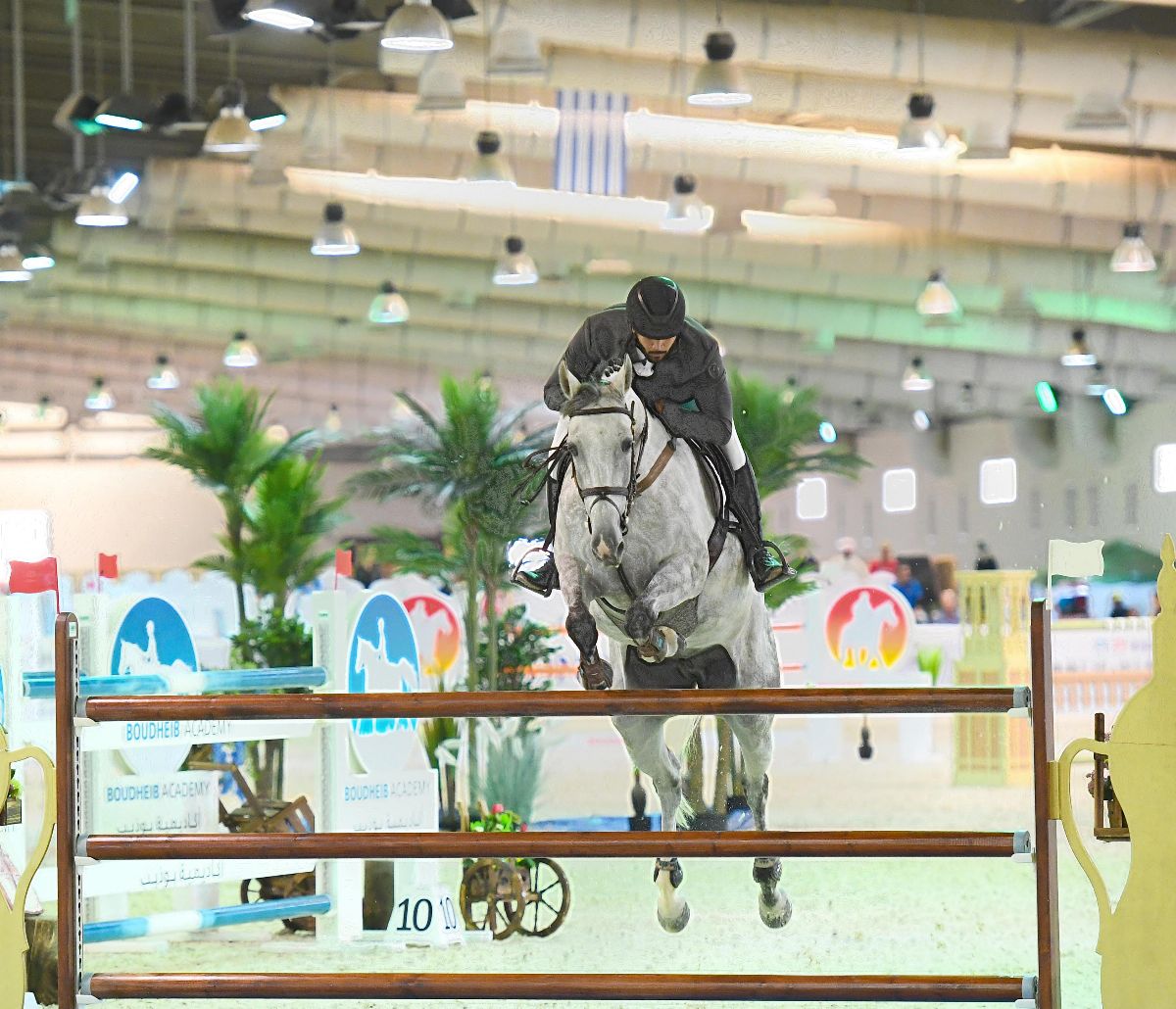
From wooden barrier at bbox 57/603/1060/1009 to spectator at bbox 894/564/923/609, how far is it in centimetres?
1483

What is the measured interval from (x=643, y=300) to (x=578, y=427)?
0.45 metres

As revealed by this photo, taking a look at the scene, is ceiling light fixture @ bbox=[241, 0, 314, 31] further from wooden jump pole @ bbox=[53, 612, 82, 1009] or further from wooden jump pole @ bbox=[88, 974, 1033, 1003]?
wooden jump pole @ bbox=[88, 974, 1033, 1003]

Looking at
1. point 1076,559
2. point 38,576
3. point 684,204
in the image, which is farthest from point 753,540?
point 684,204

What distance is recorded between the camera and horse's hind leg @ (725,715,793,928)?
4191 mm

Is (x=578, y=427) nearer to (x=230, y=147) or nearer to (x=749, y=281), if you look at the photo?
(x=230, y=147)

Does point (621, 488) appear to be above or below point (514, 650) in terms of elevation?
above

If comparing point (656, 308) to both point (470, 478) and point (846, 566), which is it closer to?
point (470, 478)

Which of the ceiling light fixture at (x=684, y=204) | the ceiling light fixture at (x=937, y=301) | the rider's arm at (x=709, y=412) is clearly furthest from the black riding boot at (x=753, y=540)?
the ceiling light fixture at (x=937, y=301)

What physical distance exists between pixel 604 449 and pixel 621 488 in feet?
0.30

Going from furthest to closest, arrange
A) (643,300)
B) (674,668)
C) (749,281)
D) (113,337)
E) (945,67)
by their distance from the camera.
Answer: (113,337), (749,281), (945,67), (674,668), (643,300)

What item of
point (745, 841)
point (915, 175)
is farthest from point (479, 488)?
point (915, 175)

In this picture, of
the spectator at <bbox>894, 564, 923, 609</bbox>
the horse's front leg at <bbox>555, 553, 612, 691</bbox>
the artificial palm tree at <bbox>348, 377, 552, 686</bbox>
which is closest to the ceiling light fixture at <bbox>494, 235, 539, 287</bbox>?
the spectator at <bbox>894, 564, 923, 609</bbox>

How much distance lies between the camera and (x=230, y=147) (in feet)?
31.0

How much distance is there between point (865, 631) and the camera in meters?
9.38
